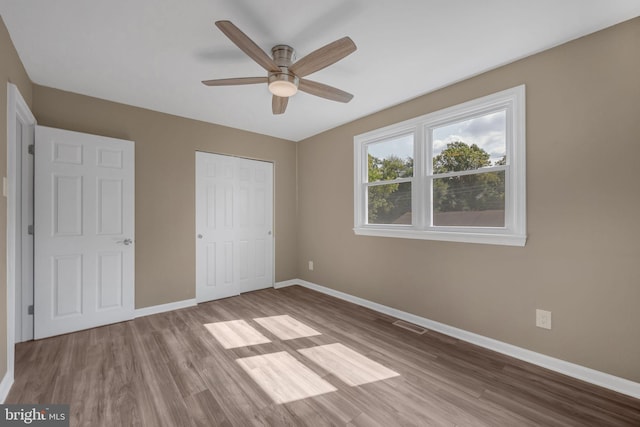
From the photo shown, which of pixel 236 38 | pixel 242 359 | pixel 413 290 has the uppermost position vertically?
pixel 236 38

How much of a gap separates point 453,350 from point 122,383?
274 cm

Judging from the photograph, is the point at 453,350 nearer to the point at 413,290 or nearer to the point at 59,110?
the point at 413,290

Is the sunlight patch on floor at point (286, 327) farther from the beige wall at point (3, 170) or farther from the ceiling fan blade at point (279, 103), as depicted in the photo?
the ceiling fan blade at point (279, 103)

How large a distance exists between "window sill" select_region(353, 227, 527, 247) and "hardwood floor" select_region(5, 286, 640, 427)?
1.00 metres

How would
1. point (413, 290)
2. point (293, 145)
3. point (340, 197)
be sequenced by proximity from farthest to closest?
point (293, 145) < point (340, 197) < point (413, 290)

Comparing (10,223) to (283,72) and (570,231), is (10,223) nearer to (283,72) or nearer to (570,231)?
(283,72)

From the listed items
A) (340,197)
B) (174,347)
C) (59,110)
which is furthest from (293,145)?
(174,347)

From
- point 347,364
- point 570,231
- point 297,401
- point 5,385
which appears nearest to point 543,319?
point 570,231

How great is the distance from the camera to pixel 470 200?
9.05 feet

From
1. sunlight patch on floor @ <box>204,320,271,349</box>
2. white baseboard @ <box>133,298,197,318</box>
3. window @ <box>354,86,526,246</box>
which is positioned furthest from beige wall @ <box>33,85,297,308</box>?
window @ <box>354,86,526,246</box>

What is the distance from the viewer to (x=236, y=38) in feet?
5.68

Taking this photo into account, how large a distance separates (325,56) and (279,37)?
0.45 metres

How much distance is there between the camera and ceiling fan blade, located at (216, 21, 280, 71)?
1.63m

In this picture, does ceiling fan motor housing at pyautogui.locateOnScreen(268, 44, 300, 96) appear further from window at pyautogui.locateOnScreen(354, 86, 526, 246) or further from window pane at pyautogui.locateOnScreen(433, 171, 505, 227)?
window pane at pyautogui.locateOnScreen(433, 171, 505, 227)
